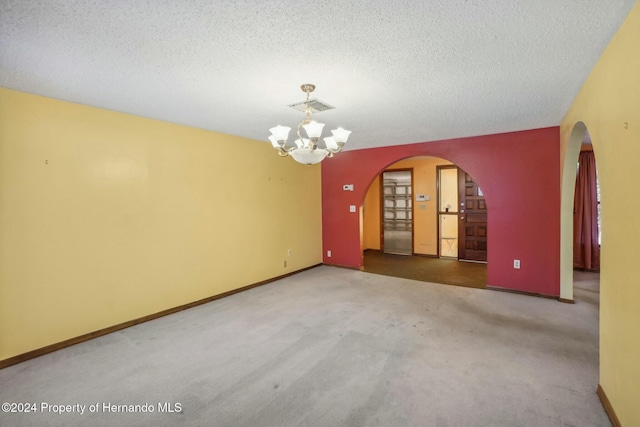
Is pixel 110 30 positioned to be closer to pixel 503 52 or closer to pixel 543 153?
pixel 503 52

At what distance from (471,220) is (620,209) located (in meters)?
4.70

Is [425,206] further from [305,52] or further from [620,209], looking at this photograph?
[305,52]

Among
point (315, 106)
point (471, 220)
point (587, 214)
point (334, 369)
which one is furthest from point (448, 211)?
point (334, 369)

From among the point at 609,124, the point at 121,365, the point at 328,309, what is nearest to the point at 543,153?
the point at 609,124

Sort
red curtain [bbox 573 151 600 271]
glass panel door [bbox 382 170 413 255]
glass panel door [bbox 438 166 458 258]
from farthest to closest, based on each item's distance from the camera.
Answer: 1. glass panel door [bbox 382 170 413 255]
2. glass panel door [bbox 438 166 458 258]
3. red curtain [bbox 573 151 600 271]

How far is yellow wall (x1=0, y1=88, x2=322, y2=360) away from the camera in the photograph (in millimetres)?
2611

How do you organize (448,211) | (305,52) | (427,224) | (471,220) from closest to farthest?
1. (305,52)
2. (471,220)
3. (448,211)
4. (427,224)

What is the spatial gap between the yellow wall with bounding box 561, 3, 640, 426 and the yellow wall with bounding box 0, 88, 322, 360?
13.3 ft

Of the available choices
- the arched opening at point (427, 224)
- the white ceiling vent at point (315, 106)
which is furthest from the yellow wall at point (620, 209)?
the arched opening at point (427, 224)

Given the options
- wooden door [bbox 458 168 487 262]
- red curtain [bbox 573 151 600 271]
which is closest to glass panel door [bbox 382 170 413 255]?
wooden door [bbox 458 168 487 262]

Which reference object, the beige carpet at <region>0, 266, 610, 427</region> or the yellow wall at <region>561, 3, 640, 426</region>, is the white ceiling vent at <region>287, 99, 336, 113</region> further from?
the beige carpet at <region>0, 266, 610, 427</region>

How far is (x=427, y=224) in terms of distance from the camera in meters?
7.05

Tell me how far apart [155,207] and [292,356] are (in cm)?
238

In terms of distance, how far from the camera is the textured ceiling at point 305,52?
1.53 meters
